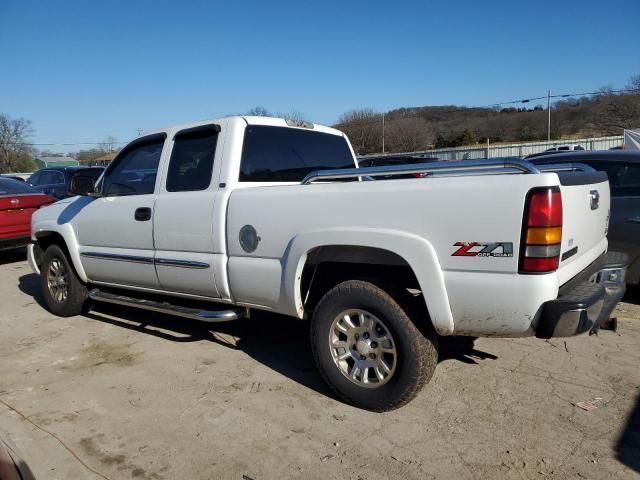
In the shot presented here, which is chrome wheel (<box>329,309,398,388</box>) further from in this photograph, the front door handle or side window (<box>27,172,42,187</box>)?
side window (<box>27,172,42,187</box>)

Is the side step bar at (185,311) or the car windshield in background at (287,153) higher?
the car windshield in background at (287,153)

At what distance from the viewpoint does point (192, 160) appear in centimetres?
423

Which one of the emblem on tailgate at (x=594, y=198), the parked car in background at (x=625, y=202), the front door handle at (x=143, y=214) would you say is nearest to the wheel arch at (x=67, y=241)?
the front door handle at (x=143, y=214)

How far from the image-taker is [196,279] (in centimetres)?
407

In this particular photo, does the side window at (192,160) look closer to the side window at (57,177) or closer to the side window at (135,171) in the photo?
the side window at (135,171)

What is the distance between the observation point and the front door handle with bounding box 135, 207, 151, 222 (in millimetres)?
4371

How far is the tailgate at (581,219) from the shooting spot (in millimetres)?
2824

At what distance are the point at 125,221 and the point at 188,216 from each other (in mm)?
936

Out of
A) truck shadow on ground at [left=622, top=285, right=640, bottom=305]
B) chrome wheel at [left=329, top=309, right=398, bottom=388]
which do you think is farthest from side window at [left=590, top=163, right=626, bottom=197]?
chrome wheel at [left=329, top=309, right=398, bottom=388]

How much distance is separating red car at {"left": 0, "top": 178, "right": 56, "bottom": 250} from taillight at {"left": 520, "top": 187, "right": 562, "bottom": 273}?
8.44m

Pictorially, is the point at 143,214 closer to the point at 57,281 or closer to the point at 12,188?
the point at 57,281

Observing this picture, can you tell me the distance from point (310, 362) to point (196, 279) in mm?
1141

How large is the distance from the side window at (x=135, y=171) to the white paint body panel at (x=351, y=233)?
0.46ft

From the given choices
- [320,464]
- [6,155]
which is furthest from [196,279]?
[6,155]
